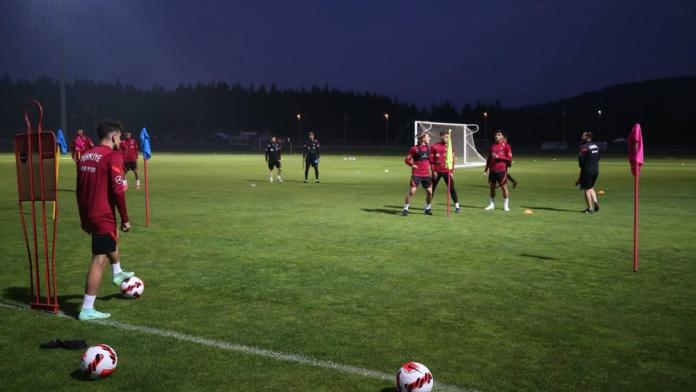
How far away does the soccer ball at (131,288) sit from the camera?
25.0ft

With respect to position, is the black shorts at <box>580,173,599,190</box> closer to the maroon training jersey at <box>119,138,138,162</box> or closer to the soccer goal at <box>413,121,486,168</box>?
the maroon training jersey at <box>119,138,138,162</box>

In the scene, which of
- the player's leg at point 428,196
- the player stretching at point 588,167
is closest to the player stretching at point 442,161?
the player's leg at point 428,196

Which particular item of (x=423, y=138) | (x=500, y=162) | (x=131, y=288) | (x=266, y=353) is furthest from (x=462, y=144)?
(x=266, y=353)

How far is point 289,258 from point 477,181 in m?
20.0

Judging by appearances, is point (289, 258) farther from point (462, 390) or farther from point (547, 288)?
point (462, 390)

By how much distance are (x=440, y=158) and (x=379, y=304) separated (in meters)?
9.79

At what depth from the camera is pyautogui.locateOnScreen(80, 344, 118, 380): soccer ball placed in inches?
202

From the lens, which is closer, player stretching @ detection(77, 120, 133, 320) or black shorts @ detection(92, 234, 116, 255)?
player stretching @ detection(77, 120, 133, 320)

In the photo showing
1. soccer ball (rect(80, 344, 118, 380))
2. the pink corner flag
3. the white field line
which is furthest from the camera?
the pink corner flag

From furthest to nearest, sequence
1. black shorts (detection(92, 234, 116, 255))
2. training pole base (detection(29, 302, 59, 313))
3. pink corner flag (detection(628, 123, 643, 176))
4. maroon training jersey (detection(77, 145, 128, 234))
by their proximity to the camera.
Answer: pink corner flag (detection(628, 123, 643, 176)) → training pole base (detection(29, 302, 59, 313)) → black shorts (detection(92, 234, 116, 255)) → maroon training jersey (detection(77, 145, 128, 234))

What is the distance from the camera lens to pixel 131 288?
300 inches

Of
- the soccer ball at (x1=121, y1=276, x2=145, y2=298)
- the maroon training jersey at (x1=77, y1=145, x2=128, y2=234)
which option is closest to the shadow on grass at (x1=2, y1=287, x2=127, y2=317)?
the soccer ball at (x1=121, y1=276, x2=145, y2=298)

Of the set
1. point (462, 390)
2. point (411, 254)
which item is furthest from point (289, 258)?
point (462, 390)

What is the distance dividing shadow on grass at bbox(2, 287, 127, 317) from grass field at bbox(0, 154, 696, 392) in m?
0.04
